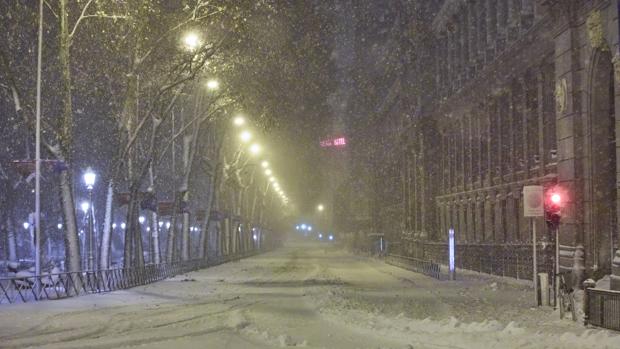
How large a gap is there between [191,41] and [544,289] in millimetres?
16501

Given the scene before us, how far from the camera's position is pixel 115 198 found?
109 ft

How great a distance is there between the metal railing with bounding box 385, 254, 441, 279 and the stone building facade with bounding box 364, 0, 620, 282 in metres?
3.11

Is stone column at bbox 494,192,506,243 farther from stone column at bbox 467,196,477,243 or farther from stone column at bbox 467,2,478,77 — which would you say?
stone column at bbox 467,2,478,77

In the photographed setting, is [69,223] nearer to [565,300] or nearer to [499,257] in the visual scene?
[565,300]

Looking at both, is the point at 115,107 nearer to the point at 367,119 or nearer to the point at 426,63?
the point at 426,63

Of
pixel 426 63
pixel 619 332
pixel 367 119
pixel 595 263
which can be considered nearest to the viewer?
pixel 619 332

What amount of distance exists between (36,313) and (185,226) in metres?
34.0

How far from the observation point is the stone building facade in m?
27.3

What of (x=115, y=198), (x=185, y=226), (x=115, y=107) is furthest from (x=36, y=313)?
(x=185, y=226)

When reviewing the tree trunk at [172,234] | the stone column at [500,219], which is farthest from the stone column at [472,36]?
the tree trunk at [172,234]

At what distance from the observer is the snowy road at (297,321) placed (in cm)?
1491

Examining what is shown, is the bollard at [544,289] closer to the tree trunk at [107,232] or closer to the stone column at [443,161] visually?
the tree trunk at [107,232]

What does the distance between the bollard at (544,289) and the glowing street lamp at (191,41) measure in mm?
15885

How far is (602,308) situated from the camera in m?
15.9
